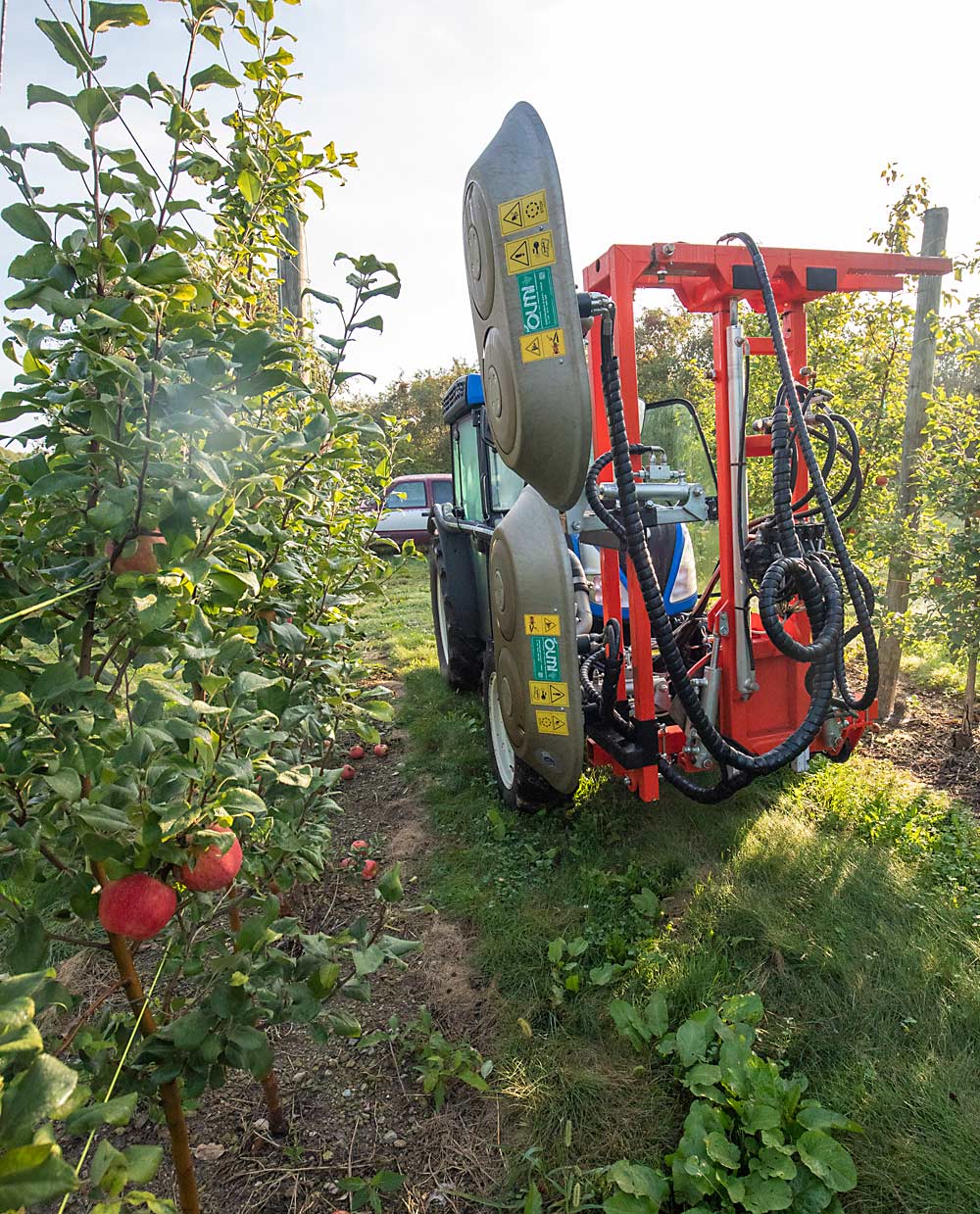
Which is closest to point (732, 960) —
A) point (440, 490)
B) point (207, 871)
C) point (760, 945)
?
point (760, 945)

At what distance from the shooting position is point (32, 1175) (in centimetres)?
54

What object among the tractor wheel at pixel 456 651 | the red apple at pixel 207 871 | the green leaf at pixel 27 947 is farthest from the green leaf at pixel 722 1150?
the tractor wheel at pixel 456 651

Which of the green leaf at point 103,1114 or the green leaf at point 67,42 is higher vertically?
the green leaf at point 67,42

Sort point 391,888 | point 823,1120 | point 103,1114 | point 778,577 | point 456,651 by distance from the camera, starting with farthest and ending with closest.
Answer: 1. point 456,651
2. point 778,577
3. point 823,1120
4. point 391,888
5. point 103,1114

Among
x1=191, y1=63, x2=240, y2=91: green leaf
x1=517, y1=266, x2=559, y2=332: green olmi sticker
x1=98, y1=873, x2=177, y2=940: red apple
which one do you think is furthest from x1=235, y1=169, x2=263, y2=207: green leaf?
x1=98, y1=873, x2=177, y2=940: red apple

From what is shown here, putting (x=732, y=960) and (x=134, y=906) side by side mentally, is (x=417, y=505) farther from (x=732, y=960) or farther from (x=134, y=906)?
(x=134, y=906)

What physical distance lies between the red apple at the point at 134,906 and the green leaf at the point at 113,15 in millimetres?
1058

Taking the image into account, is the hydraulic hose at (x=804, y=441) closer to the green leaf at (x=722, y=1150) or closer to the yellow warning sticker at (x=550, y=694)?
the yellow warning sticker at (x=550, y=694)

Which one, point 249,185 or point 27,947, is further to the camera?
point 249,185

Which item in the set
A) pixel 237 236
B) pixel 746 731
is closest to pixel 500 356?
pixel 237 236

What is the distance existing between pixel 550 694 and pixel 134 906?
1642 millimetres

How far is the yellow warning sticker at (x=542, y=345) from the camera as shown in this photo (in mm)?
2035

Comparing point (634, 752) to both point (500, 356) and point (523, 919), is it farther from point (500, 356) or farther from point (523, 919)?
point (500, 356)

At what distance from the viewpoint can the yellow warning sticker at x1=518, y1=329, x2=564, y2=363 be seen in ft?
6.68
